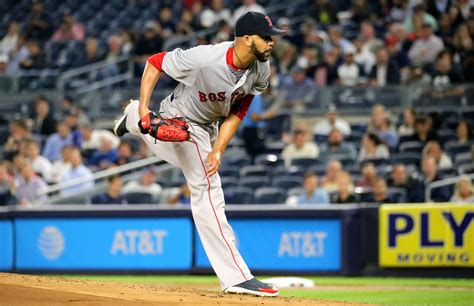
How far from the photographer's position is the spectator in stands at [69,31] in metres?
22.0

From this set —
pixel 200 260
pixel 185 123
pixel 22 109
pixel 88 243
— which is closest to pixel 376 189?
pixel 200 260

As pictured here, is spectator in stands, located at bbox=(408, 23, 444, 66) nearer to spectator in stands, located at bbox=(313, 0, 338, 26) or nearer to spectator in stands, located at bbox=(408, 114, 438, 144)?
spectator in stands, located at bbox=(408, 114, 438, 144)

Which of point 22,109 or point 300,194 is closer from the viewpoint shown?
point 300,194

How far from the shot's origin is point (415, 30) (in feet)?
57.6

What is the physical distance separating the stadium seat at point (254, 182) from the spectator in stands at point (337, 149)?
3.20ft

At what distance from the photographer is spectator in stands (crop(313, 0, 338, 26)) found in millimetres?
19438

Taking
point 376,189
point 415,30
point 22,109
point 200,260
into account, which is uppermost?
point 415,30

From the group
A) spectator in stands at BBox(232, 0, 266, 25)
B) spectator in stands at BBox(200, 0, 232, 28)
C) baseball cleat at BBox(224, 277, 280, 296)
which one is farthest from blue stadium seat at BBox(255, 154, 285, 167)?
baseball cleat at BBox(224, 277, 280, 296)

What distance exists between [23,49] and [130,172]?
225 inches

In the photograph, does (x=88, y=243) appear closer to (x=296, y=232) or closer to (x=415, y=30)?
(x=296, y=232)

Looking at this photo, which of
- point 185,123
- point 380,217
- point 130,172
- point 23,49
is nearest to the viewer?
point 185,123

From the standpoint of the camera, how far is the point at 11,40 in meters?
22.0

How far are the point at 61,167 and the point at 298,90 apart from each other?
3.90m

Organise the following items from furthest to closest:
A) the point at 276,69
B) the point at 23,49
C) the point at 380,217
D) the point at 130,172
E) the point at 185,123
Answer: the point at 23,49, the point at 276,69, the point at 130,172, the point at 380,217, the point at 185,123
